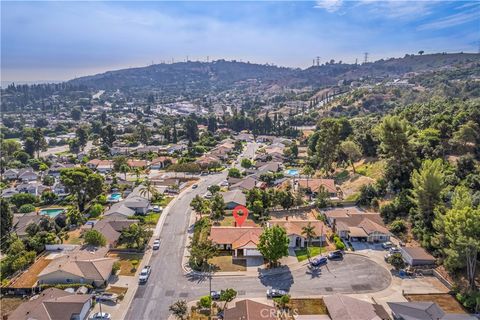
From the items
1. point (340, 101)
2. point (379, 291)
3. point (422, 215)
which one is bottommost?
point (379, 291)

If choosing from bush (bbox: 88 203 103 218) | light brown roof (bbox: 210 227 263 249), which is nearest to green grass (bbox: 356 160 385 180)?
light brown roof (bbox: 210 227 263 249)

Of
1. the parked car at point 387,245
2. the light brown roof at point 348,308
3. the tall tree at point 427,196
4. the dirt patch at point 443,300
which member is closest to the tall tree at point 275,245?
the light brown roof at point 348,308

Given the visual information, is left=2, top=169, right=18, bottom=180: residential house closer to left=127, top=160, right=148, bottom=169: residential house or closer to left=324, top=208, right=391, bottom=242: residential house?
left=127, top=160, right=148, bottom=169: residential house

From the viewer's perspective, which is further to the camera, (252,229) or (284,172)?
(284,172)

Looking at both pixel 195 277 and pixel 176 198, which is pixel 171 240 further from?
pixel 176 198

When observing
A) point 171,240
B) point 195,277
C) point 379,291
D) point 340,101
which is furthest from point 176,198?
point 340,101

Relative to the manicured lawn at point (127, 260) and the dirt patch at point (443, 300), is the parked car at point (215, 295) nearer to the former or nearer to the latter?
the manicured lawn at point (127, 260)
